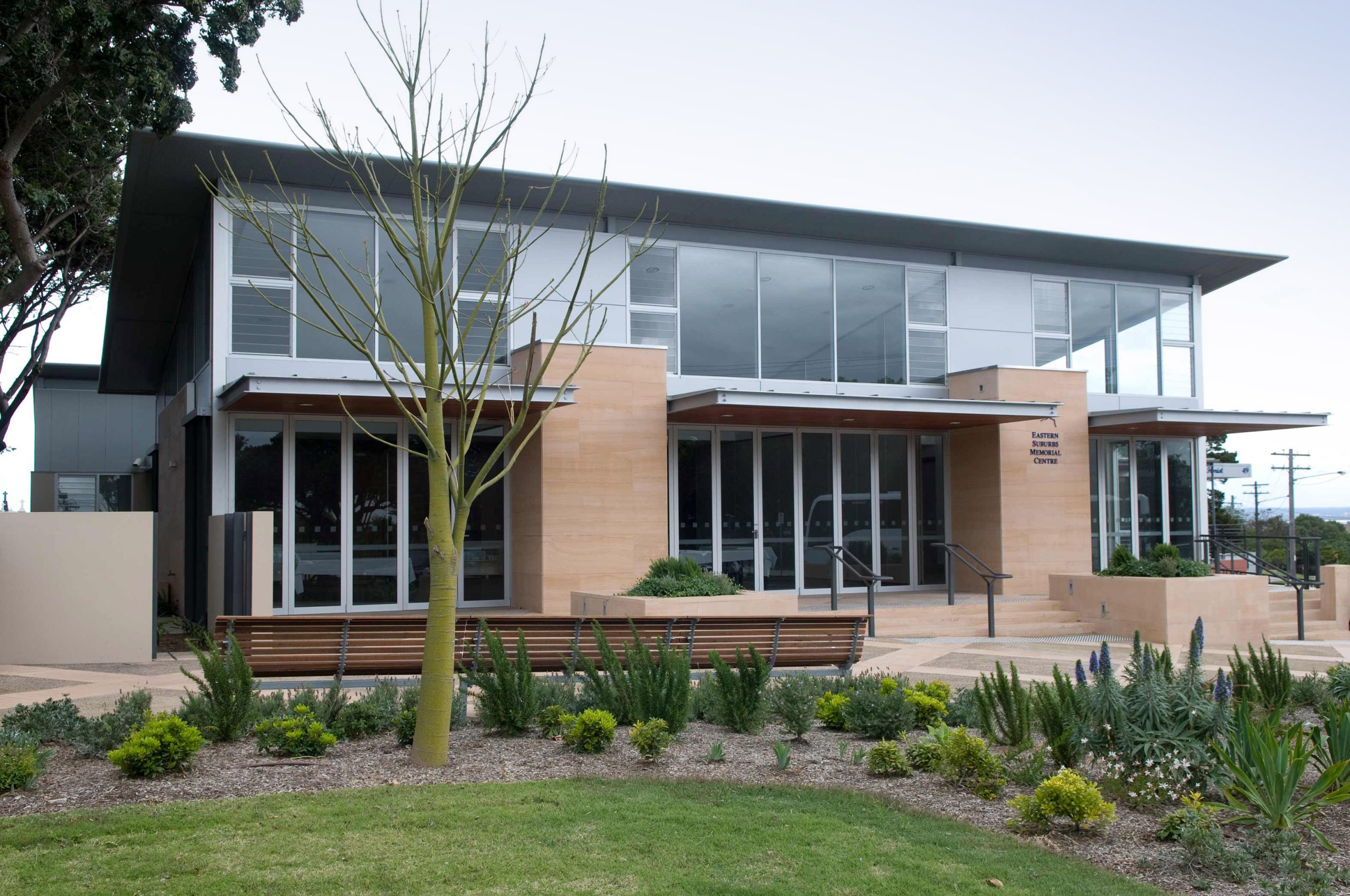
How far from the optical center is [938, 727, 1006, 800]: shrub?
6055mm

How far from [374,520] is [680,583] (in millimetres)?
5190

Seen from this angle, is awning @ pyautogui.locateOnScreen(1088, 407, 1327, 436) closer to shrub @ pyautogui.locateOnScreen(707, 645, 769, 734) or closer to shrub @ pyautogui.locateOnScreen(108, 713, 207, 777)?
shrub @ pyautogui.locateOnScreen(707, 645, 769, 734)

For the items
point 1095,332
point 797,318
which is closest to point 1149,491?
point 1095,332

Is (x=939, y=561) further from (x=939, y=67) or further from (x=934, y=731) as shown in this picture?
(x=934, y=731)

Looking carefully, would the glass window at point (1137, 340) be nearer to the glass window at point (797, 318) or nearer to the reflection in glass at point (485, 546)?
the glass window at point (797, 318)

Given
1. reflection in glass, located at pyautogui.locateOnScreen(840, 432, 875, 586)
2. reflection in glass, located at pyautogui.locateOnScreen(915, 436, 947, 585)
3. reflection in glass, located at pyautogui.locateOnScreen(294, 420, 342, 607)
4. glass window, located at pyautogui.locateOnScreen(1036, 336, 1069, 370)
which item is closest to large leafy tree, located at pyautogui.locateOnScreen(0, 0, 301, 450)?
reflection in glass, located at pyautogui.locateOnScreen(294, 420, 342, 607)

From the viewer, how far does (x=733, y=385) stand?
59.4ft

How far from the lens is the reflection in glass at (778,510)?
1852cm

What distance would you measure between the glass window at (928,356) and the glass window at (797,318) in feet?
5.31

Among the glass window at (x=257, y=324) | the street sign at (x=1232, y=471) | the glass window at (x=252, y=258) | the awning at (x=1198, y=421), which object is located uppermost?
the glass window at (x=252, y=258)

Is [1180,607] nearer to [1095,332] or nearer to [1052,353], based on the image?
[1052,353]

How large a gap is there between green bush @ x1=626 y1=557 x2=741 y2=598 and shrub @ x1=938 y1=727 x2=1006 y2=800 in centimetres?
735

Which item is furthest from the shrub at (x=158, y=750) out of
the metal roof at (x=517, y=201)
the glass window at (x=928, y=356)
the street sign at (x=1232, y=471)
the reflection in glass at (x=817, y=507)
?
the street sign at (x=1232, y=471)

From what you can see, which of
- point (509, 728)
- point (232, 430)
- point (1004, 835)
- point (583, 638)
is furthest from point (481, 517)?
point (1004, 835)
